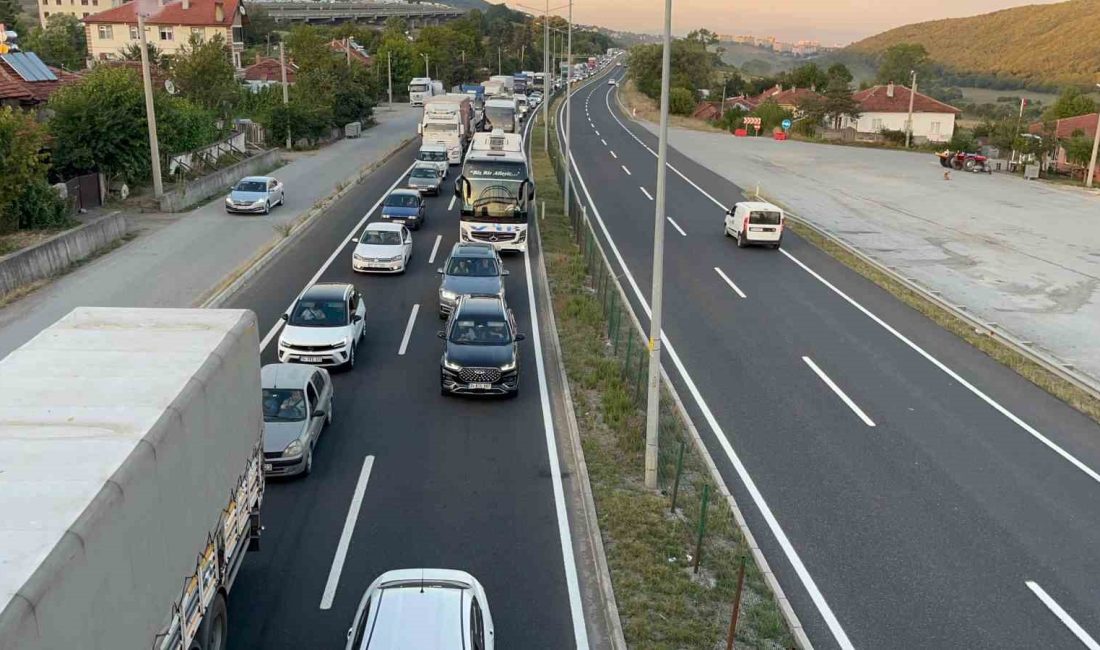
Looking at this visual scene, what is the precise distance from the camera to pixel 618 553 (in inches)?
496

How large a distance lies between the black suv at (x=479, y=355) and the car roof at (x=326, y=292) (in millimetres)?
2855

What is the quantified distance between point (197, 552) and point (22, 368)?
254 cm

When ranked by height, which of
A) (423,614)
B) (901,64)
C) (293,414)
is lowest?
(293,414)

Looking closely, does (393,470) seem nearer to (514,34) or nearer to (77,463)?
(77,463)

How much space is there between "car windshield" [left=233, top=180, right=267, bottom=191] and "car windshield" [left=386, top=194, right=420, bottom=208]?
581cm

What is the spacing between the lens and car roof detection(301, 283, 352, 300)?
2030 cm

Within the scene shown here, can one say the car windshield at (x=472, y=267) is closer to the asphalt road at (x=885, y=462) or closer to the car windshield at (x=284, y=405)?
the asphalt road at (x=885, y=462)

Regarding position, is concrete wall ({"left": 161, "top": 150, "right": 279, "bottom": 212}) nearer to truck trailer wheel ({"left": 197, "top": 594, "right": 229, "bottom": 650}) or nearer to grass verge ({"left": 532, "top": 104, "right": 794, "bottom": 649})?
grass verge ({"left": 532, "top": 104, "right": 794, "bottom": 649})

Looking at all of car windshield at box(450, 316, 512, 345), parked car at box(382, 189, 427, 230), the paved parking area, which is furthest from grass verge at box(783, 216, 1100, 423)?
parked car at box(382, 189, 427, 230)

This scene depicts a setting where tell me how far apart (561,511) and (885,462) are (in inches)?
242

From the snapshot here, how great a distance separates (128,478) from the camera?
716cm

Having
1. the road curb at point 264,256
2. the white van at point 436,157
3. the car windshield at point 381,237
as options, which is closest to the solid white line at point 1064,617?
the road curb at point 264,256

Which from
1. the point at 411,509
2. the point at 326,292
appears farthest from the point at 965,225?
the point at 411,509

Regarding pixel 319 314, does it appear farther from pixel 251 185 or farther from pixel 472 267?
pixel 251 185
